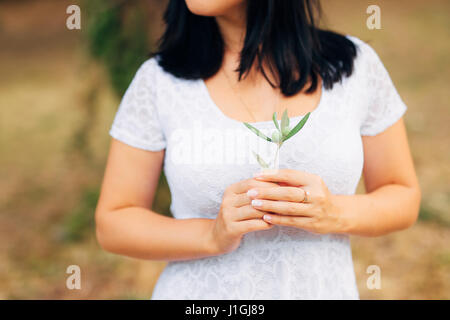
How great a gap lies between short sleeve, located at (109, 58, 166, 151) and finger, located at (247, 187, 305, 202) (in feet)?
1.21

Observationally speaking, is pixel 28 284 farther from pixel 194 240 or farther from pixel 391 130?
pixel 391 130

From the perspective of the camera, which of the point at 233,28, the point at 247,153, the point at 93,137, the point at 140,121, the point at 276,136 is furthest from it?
the point at 93,137

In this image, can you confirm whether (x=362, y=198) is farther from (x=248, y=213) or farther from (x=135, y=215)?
(x=135, y=215)

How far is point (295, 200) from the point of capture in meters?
1.05

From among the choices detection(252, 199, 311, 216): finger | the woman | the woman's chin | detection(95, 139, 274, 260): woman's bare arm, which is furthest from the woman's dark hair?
detection(252, 199, 311, 216): finger

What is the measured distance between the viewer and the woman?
1.20 metres

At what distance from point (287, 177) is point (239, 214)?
129 millimetres

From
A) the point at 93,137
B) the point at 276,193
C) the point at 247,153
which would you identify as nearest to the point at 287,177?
the point at 276,193

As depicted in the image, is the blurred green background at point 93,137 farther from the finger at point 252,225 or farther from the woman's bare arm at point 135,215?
the finger at point 252,225

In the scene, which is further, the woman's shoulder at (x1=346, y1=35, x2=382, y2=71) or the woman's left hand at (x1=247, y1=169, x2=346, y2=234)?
the woman's shoulder at (x1=346, y1=35, x2=382, y2=71)

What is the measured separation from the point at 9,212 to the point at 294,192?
3877 mm

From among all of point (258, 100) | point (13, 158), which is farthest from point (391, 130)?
point (13, 158)

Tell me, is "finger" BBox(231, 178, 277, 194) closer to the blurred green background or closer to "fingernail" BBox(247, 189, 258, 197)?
"fingernail" BBox(247, 189, 258, 197)

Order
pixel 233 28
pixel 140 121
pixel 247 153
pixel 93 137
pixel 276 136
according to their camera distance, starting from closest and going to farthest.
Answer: pixel 276 136, pixel 247 153, pixel 140 121, pixel 233 28, pixel 93 137
